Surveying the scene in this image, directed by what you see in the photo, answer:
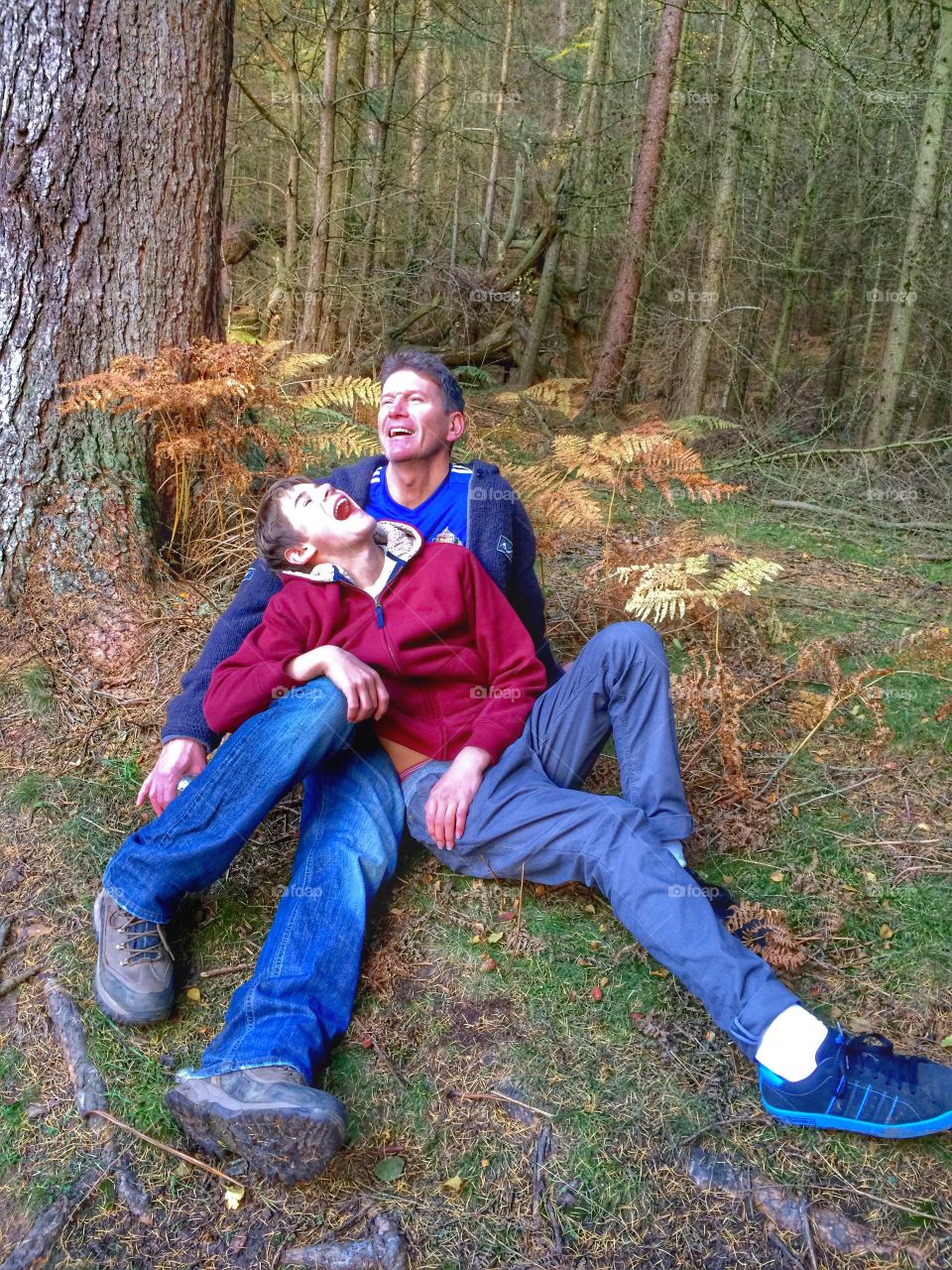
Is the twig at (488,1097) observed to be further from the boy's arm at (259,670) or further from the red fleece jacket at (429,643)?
the boy's arm at (259,670)

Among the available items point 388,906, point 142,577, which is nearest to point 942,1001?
point 388,906

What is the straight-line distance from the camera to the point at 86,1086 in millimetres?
2326

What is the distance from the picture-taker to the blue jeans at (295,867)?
7.69ft

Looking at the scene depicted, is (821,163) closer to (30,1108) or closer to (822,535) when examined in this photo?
(822,535)

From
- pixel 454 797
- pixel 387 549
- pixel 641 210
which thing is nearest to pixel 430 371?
pixel 387 549

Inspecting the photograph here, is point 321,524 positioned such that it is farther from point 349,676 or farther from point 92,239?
point 92,239

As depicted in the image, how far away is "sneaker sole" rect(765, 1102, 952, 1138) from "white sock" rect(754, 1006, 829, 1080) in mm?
111

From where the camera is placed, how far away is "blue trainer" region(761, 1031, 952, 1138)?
6.79 feet

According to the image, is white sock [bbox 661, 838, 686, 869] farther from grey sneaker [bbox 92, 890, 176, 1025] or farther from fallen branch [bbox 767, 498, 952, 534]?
fallen branch [bbox 767, 498, 952, 534]

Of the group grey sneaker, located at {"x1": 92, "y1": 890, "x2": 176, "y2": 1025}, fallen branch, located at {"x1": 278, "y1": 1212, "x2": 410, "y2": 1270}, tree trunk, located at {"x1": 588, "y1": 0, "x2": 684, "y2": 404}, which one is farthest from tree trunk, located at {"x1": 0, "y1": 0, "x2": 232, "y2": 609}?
tree trunk, located at {"x1": 588, "y1": 0, "x2": 684, "y2": 404}

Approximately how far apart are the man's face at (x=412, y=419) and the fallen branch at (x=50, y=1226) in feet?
7.45

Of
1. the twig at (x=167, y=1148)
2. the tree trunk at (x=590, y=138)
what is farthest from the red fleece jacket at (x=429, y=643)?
the tree trunk at (x=590, y=138)

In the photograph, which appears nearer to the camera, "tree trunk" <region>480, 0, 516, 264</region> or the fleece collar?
the fleece collar

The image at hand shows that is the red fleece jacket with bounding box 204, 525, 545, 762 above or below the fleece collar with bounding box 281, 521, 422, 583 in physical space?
below
